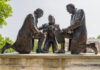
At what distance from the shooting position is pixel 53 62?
431 cm

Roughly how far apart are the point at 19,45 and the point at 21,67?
1168 mm

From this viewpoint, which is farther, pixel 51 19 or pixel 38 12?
pixel 51 19

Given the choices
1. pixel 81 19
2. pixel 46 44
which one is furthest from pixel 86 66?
pixel 46 44

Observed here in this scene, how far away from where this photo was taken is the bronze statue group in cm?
528

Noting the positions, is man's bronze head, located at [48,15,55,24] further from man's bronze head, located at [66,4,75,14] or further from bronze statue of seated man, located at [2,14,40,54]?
bronze statue of seated man, located at [2,14,40,54]

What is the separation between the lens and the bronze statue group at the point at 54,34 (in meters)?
5.28

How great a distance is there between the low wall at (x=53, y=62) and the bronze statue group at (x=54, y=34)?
88 cm

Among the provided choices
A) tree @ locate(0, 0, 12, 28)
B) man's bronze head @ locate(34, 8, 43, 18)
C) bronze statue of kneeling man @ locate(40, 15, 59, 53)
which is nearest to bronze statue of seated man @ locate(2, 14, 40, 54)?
man's bronze head @ locate(34, 8, 43, 18)

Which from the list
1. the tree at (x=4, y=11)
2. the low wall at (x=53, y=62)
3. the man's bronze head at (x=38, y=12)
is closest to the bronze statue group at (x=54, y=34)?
the man's bronze head at (x=38, y=12)

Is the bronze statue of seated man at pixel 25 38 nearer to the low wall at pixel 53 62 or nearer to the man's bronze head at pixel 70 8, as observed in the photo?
the low wall at pixel 53 62

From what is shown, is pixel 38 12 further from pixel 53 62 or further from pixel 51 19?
pixel 53 62

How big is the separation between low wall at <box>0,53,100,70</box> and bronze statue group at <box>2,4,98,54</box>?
877 mm

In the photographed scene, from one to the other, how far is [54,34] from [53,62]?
6.30 ft

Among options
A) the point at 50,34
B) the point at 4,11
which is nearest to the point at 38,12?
the point at 50,34
